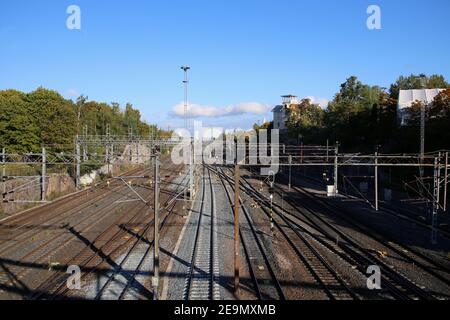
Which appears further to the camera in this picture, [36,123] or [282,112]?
[282,112]

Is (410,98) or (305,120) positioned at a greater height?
(410,98)

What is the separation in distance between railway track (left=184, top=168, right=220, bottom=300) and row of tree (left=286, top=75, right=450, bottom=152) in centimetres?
2246

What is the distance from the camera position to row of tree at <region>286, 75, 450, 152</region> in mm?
42188

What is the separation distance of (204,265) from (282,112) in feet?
338

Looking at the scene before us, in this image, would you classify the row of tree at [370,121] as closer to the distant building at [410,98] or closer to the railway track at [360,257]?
the distant building at [410,98]

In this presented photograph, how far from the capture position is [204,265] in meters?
16.6

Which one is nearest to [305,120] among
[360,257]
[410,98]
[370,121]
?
[370,121]

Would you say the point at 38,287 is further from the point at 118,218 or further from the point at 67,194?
the point at 67,194

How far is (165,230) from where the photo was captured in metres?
23.1

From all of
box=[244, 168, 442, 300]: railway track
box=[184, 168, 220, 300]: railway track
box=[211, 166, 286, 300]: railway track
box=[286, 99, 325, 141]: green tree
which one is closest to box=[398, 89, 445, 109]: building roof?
box=[286, 99, 325, 141]: green tree

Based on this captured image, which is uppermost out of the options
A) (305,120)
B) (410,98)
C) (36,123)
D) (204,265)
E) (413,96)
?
Answer: (413,96)

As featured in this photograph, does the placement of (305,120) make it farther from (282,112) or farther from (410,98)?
(282,112)

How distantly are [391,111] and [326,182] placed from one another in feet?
60.9
